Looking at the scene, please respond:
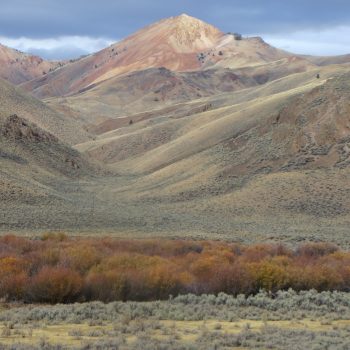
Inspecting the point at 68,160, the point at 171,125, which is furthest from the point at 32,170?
the point at 171,125

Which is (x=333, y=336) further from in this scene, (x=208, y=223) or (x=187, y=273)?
(x=208, y=223)

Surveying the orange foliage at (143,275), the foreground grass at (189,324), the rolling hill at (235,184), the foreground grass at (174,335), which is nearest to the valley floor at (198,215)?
the rolling hill at (235,184)

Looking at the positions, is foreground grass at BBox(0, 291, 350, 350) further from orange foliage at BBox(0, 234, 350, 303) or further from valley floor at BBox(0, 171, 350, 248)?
valley floor at BBox(0, 171, 350, 248)

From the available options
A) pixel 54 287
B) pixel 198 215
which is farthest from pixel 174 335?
pixel 198 215

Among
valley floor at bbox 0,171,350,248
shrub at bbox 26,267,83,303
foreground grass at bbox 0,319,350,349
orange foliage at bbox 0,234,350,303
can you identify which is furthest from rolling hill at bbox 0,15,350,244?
foreground grass at bbox 0,319,350,349

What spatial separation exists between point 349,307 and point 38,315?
9008 mm

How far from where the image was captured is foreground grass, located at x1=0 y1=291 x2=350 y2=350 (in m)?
14.2

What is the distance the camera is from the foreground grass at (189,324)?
1424 centimetres

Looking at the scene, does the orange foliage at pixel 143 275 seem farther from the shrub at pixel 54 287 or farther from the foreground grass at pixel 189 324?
the foreground grass at pixel 189 324

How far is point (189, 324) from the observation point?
55.2 feet

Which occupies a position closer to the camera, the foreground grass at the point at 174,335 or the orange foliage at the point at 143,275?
the foreground grass at the point at 174,335

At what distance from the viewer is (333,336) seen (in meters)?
15.4

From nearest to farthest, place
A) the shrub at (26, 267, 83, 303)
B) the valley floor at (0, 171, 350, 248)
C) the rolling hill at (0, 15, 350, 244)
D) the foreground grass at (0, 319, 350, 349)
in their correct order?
the foreground grass at (0, 319, 350, 349) < the shrub at (26, 267, 83, 303) < the valley floor at (0, 171, 350, 248) < the rolling hill at (0, 15, 350, 244)

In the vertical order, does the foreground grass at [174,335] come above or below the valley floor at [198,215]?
above
